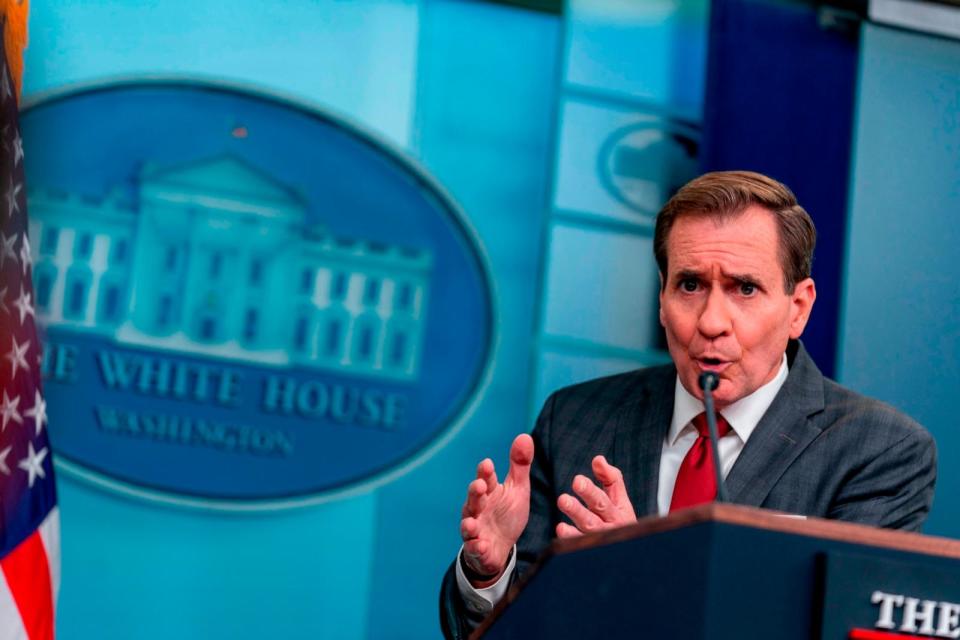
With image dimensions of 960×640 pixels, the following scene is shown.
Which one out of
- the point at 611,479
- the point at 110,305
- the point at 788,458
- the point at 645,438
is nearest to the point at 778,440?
the point at 788,458

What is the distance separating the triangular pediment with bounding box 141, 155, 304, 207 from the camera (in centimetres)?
305

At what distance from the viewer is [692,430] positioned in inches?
83.5

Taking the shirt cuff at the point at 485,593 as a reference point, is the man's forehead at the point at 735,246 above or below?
above

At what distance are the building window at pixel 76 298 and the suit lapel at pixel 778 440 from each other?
165 centimetres

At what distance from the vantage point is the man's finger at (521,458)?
1.79 meters

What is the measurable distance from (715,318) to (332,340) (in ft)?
4.35

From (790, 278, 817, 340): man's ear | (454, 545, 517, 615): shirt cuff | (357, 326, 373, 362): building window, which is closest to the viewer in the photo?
(454, 545, 517, 615): shirt cuff

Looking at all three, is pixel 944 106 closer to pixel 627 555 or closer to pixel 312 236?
pixel 312 236

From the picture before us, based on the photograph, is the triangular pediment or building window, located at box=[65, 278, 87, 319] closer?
building window, located at box=[65, 278, 87, 319]

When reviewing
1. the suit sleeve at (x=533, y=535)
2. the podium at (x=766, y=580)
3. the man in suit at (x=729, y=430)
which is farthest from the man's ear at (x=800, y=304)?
the podium at (x=766, y=580)

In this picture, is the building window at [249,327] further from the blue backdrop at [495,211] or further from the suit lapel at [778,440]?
the suit lapel at [778,440]

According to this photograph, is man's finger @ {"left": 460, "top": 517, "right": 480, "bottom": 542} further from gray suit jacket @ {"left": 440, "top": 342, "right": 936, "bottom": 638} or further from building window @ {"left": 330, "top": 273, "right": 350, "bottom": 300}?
building window @ {"left": 330, "top": 273, "right": 350, "bottom": 300}

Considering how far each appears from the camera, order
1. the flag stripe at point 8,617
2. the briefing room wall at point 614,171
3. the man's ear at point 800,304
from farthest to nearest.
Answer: the briefing room wall at point 614,171
the flag stripe at point 8,617
the man's ear at point 800,304

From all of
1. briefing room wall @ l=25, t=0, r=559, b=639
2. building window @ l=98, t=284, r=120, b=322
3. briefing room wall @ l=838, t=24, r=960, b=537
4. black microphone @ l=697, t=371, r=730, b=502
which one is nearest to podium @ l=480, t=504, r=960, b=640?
black microphone @ l=697, t=371, r=730, b=502
